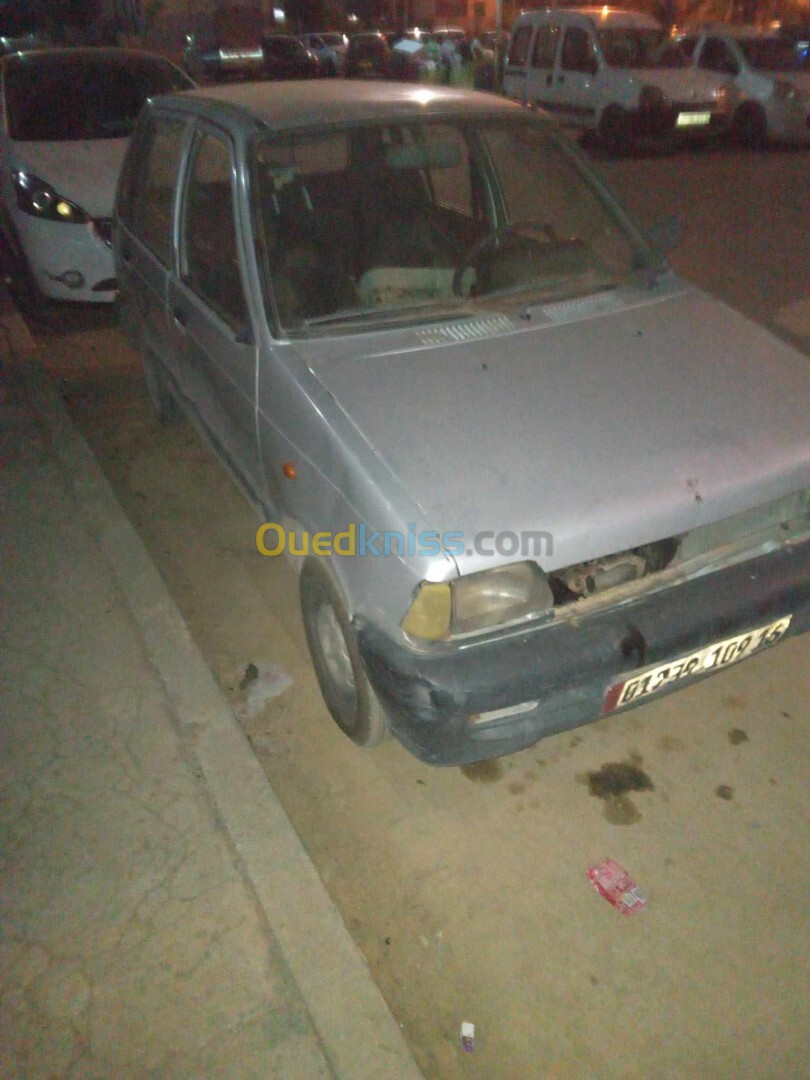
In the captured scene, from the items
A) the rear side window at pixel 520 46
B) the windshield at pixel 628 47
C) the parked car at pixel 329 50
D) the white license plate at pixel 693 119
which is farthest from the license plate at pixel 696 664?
the parked car at pixel 329 50

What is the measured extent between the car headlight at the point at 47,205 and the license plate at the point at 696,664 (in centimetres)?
486

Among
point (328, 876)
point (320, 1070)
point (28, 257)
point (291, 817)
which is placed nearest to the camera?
point (320, 1070)

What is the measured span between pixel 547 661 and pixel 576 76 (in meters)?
12.4

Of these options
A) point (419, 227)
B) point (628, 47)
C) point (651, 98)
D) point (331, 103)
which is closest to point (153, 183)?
point (331, 103)

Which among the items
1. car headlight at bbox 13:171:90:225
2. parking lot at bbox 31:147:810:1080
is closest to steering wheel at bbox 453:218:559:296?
parking lot at bbox 31:147:810:1080

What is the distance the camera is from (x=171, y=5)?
30.2m

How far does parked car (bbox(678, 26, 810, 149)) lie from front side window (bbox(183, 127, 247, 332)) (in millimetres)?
11477

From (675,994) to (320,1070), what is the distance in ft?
2.85

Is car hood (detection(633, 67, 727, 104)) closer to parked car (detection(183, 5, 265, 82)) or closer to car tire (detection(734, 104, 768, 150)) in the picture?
car tire (detection(734, 104, 768, 150))

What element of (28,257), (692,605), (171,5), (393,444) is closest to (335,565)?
(393,444)

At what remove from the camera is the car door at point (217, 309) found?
8.54ft

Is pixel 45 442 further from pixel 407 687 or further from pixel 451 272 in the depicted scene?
pixel 407 687

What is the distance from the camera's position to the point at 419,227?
9.71 feet

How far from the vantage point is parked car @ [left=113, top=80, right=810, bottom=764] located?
1940 millimetres
